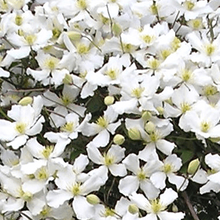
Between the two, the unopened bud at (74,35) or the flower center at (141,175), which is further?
the unopened bud at (74,35)

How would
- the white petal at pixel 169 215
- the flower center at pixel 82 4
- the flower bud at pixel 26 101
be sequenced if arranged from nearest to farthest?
the white petal at pixel 169 215
the flower bud at pixel 26 101
the flower center at pixel 82 4

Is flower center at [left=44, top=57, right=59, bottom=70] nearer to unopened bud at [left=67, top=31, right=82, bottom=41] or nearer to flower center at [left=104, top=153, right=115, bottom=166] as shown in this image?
unopened bud at [left=67, top=31, right=82, bottom=41]

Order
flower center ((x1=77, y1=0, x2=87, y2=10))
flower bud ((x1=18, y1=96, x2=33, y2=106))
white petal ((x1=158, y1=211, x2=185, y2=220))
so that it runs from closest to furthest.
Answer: white petal ((x1=158, y1=211, x2=185, y2=220)) → flower bud ((x1=18, y1=96, x2=33, y2=106)) → flower center ((x1=77, y1=0, x2=87, y2=10))

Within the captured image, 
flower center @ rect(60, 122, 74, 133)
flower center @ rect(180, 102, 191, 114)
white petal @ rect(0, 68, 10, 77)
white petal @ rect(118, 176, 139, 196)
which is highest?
flower center @ rect(180, 102, 191, 114)

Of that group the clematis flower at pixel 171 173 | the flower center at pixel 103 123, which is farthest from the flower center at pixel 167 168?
the flower center at pixel 103 123

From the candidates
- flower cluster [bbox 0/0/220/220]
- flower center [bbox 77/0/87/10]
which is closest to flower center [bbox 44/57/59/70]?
flower cluster [bbox 0/0/220/220]

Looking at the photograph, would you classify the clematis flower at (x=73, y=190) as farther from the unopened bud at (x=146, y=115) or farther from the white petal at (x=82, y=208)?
the unopened bud at (x=146, y=115)

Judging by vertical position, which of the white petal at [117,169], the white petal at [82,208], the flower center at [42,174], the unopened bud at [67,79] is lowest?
the white petal at [82,208]

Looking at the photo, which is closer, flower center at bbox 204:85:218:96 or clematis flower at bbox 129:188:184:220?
clematis flower at bbox 129:188:184:220

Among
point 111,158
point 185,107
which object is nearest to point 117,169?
point 111,158

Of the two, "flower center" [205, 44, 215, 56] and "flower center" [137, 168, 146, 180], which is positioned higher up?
"flower center" [205, 44, 215, 56]

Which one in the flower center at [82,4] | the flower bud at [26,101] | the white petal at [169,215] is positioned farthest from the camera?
the flower center at [82,4]
